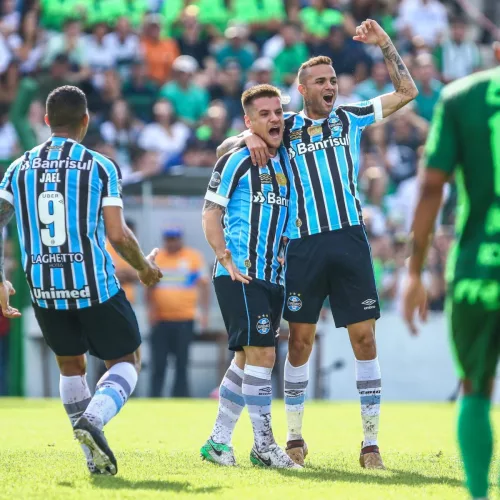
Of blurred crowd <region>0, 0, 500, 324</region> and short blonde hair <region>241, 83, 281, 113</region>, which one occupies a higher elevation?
blurred crowd <region>0, 0, 500, 324</region>

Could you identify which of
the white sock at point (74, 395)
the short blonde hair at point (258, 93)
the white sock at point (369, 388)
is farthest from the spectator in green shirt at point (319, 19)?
the white sock at point (74, 395)

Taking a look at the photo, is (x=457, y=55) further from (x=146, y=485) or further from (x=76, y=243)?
(x=146, y=485)

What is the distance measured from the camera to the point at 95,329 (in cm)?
634

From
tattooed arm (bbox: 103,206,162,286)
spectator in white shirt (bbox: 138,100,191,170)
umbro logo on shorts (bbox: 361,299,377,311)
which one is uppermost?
spectator in white shirt (bbox: 138,100,191,170)

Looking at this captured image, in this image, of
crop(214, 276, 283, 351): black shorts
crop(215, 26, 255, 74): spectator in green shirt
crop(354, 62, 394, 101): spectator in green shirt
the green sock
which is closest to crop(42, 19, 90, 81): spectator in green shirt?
crop(215, 26, 255, 74): spectator in green shirt

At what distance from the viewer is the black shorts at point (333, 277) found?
23.5 feet

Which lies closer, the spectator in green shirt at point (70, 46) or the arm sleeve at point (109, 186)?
the arm sleeve at point (109, 186)

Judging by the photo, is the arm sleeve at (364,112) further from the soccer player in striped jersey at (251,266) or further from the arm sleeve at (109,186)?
the arm sleeve at (109,186)

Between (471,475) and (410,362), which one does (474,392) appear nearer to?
(471,475)

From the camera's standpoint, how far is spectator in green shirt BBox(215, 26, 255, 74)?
1911cm

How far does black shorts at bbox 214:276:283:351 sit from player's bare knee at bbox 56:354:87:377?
94 cm

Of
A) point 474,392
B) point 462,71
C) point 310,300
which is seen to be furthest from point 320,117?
point 462,71

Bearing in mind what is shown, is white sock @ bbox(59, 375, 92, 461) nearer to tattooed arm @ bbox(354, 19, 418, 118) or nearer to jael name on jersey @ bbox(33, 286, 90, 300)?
jael name on jersey @ bbox(33, 286, 90, 300)

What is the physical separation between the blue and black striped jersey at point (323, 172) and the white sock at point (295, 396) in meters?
0.88
